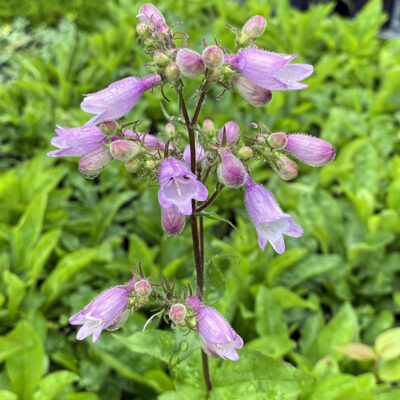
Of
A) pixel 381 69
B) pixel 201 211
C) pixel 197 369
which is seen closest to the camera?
pixel 201 211

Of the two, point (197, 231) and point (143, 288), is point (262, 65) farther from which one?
point (143, 288)

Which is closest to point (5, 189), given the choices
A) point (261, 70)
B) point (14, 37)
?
point (261, 70)

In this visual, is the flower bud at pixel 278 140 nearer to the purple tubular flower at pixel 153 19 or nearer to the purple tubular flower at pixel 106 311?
the purple tubular flower at pixel 153 19

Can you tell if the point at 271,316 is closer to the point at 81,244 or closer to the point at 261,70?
the point at 81,244

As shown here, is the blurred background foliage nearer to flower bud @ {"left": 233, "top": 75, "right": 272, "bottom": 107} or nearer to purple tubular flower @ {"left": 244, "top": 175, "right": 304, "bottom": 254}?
purple tubular flower @ {"left": 244, "top": 175, "right": 304, "bottom": 254}

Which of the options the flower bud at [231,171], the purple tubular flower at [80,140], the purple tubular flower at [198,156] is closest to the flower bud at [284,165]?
the flower bud at [231,171]

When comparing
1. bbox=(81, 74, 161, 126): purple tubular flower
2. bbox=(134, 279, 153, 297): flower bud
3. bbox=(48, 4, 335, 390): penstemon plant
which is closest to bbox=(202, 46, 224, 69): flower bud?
bbox=(48, 4, 335, 390): penstemon plant
